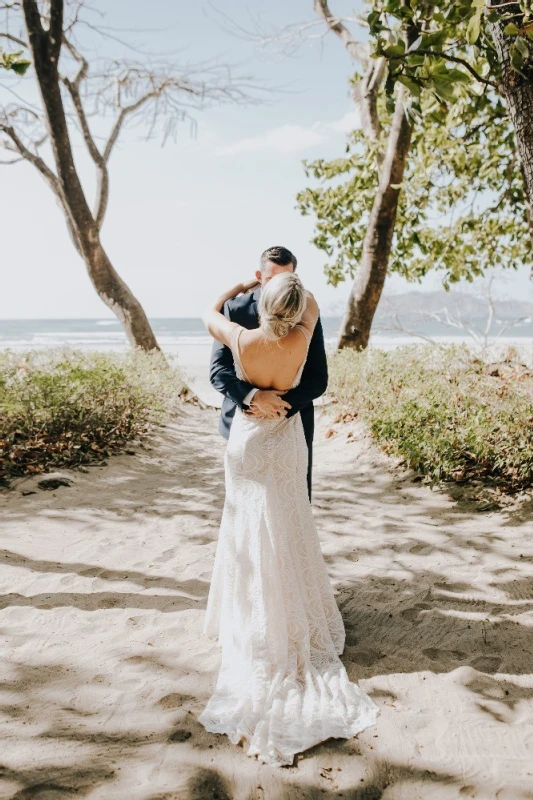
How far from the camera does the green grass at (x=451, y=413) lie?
6.52 metres

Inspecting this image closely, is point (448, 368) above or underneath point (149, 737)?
above

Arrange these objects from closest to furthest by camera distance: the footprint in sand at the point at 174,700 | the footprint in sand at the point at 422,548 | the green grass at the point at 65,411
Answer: the footprint in sand at the point at 174,700 → the footprint in sand at the point at 422,548 → the green grass at the point at 65,411

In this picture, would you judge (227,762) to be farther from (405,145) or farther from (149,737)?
(405,145)

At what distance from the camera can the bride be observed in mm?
3002

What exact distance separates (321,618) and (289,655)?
34 cm

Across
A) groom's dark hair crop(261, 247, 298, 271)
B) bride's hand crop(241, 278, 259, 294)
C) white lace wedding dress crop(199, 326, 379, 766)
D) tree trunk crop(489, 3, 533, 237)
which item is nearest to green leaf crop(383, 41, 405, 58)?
tree trunk crop(489, 3, 533, 237)

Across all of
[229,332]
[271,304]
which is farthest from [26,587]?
[271,304]

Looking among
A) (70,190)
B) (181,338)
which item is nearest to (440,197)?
(70,190)

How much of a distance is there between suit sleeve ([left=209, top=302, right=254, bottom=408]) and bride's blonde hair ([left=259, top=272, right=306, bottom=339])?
480 mm

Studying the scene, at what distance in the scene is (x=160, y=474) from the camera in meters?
8.09

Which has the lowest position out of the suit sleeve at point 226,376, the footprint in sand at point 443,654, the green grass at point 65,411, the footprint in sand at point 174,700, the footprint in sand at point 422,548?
the footprint in sand at point 174,700

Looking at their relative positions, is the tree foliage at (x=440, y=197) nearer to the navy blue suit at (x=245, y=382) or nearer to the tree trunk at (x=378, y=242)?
the tree trunk at (x=378, y=242)

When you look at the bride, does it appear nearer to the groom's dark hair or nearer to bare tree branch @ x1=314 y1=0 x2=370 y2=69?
the groom's dark hair

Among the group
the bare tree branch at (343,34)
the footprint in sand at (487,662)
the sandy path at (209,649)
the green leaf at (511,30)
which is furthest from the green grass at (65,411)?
the bare tree branch at (343,34)
